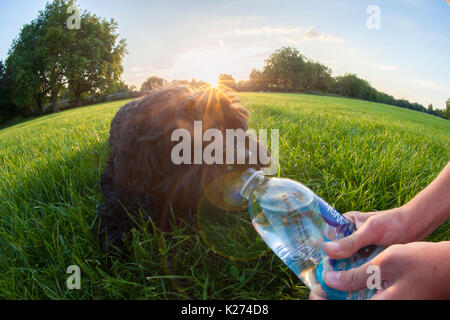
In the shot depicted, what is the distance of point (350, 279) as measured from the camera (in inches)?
47.1

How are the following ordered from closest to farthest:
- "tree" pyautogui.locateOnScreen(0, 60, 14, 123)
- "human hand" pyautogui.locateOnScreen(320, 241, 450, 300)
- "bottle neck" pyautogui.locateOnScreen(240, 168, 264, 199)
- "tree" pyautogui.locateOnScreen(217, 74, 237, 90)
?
"human hand" pyautogui.locateOnScreen(320, 241, 450, 300)
"bottle neck" pyautogui.locateOnScreen(240, 168, 264, 199)
"tree" pyautogui.locateOnScreen(217, 74, 237, 90)
"tree" pyautogui.locateOnScreen(0, 60, 14, 123)

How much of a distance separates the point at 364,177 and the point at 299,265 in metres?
1.36

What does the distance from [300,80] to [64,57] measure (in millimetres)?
25787

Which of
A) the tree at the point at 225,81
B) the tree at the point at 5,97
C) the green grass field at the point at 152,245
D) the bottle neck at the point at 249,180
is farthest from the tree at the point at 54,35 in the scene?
the bottle neck at the point at 249,180

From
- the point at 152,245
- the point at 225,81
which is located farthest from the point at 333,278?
the point at 225,81

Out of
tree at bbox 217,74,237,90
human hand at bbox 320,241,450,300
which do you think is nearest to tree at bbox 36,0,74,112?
tree at bbox 217,74,237,90

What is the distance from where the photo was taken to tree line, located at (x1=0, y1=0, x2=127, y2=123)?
21922 millimetres

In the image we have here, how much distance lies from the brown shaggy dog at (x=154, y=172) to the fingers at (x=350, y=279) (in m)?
1.04

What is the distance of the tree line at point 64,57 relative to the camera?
21.9 m

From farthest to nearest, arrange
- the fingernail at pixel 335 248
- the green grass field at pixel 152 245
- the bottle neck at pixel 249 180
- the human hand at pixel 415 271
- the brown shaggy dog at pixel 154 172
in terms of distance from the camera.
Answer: the brown shaggy dog at pixel 154 172 < the bottle neck at pixel 249 180 < the green grass field at pixel 152 245 < the fingernail at pixel 335 248 < the human hand at pixel 415 271

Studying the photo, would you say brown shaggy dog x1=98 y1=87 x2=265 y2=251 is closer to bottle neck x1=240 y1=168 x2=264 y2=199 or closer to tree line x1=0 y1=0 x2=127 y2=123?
bottle neck x1=240 y1=168 x2=264 y2=199

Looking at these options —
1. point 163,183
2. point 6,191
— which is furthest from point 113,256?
point 6,191

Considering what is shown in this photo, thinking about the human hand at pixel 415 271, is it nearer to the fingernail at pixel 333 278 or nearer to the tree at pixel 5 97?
the fingernail at pixel 333 278

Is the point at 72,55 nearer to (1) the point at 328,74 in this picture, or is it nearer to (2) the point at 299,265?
(2) the point at 299,265
